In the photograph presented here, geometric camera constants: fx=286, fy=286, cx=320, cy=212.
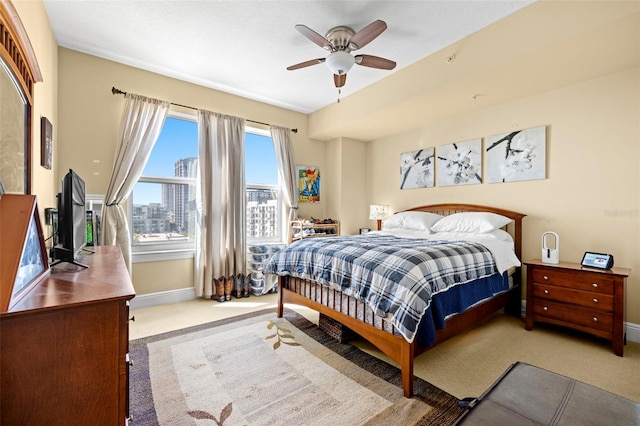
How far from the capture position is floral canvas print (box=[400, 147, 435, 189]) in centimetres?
429

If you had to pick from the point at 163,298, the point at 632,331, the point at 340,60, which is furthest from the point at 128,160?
the point at 632,331

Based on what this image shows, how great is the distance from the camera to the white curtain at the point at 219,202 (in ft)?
12.3

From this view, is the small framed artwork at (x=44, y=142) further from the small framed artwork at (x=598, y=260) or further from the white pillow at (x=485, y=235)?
the small framed artwork at (x=598, y=260)

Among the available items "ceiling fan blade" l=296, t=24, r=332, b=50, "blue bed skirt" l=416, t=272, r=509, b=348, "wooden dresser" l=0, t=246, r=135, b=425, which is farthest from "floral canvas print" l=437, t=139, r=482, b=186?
"wooden dresser" l=0, t=246, r=135, b=425

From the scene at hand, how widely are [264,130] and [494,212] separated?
3428 millimetres

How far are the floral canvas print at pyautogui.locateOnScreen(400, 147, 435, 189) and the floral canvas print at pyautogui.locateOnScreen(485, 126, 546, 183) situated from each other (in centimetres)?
79

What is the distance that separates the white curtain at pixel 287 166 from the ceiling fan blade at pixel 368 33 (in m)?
2.21

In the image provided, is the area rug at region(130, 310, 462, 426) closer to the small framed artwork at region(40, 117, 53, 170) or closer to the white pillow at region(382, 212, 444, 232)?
the small framed artwork at region(40, 117, 53, 170)

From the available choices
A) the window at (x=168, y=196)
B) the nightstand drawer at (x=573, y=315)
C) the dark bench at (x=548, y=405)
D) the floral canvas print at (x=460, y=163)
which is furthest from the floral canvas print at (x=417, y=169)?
the dark bench at (x=548, y=405)

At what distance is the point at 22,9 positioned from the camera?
70.4 inches

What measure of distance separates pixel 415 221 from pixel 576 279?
1728mm

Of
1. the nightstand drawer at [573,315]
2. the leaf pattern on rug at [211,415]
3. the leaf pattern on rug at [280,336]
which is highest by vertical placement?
the nightstand drawer at [573,315]

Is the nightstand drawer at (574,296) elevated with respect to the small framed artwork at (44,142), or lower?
lower

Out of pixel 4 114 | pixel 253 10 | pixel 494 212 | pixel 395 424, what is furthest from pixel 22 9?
pixel 494 212
